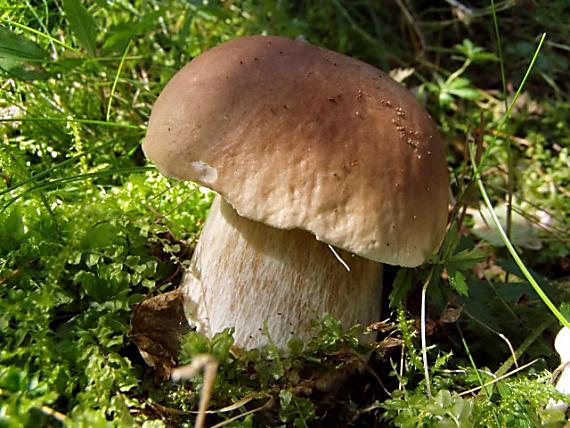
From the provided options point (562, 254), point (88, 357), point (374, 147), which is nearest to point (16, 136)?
point (88, 357)

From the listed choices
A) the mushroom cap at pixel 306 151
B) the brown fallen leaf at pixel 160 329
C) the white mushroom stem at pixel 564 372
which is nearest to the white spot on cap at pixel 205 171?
the mushroom cap at pixel 306 151

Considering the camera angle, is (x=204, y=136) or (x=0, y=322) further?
(x=204, y=136)

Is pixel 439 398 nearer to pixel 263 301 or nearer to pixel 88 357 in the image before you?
pixel 263 301

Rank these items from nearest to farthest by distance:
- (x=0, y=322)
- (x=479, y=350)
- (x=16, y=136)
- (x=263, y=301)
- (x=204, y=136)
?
(x=0, y=322)
(x=204, y=136)
(x=263, y=301)
(x=479, y=350)
(x=16, y=136)

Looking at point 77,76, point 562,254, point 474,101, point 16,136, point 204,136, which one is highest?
point 204,136

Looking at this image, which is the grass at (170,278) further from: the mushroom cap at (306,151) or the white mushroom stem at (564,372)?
the mushroom cap at (306,151)

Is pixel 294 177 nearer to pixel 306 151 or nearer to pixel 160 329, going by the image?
pixel 306 151
